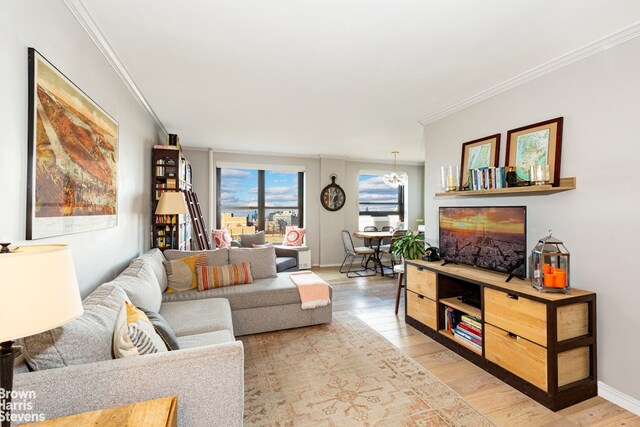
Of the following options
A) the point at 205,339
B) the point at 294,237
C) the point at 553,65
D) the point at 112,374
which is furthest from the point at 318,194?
the point at 112,374

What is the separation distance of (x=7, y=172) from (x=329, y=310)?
2.76 m

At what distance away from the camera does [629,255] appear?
6.31 ft

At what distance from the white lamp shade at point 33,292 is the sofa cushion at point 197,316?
1.40m

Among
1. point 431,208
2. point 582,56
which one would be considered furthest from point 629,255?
point 431,208

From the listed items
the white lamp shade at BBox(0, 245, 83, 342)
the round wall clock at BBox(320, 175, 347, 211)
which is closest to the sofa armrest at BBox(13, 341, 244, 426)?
the white lamp shade at BBox(0, 245, 83, 342)

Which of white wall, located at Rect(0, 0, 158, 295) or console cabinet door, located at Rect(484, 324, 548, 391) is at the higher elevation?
white wall, located at Rect(0, 0, 158, 295)

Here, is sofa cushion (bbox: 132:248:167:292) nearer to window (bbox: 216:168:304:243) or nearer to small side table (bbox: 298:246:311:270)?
window (bbox: 216:168:304:243)

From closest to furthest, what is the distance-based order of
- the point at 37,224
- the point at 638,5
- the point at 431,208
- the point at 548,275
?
the point at 37,224, the point at 638,5, the point at 548,275, the point at 431,208

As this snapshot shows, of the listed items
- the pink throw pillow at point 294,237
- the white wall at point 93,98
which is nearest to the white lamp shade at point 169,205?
the white wall at point 93,98

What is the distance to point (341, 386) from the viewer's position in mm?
2154

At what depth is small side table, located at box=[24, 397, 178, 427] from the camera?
936 mm

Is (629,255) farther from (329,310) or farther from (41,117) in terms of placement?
(41,117)

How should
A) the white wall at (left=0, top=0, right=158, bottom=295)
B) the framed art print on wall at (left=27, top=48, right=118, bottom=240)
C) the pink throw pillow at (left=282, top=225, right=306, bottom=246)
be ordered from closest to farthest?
the white wall at (left=0, top=0, right=158, bottom=295)
the framed art print on wall at (left=27, top=48, right=118, bottom=240)
the pink throw pillow at (left=282, top=225, right=306, bottom=246)

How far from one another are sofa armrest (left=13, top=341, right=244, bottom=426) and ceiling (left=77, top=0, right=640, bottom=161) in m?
1.84
